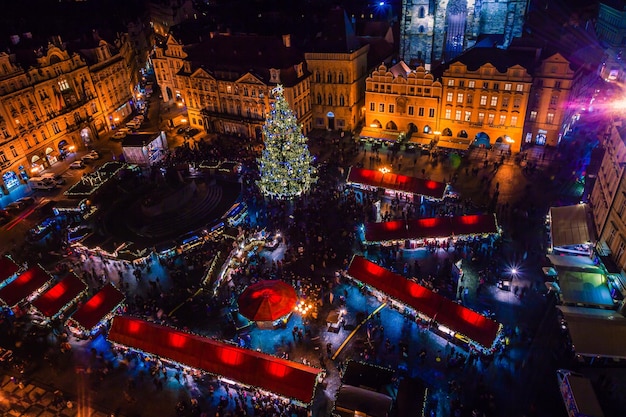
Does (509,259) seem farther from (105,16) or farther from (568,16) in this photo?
(105,16)

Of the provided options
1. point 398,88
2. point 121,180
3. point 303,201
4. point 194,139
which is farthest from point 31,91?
→ point 398,88

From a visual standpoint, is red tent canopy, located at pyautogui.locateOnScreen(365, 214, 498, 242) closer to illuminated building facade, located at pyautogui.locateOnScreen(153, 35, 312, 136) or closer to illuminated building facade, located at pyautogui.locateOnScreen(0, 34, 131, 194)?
illuminated building facade, located at pyautogui.locateOnScreen(153, 35, 312, 136)

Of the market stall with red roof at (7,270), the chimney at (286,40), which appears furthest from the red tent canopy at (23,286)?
the chimney at (286,40)

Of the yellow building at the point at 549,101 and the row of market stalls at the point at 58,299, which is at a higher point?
the yellow building at the point at 549,101

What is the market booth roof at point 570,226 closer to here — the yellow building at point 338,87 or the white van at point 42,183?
the yellow building at point 338,87

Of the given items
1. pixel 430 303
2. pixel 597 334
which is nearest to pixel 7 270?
pixel 430 303
